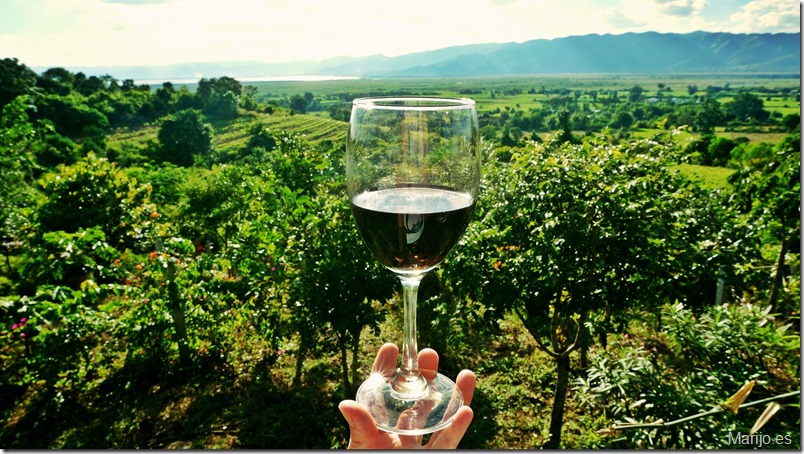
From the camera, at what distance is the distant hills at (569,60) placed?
2015 inches

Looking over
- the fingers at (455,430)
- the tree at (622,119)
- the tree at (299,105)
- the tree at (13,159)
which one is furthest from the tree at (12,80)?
the tree at (622,119)

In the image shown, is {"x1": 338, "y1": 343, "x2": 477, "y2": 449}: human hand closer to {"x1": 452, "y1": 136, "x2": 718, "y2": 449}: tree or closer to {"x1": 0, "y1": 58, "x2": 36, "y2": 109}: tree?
{"x1": 452, "y1": 136, "x2": 718, "y2": 449}: tree

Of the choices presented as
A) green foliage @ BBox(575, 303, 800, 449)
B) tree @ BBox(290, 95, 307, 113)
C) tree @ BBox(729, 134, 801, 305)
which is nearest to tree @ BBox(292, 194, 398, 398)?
green foliage @ BBox(575, 303, 800, 449)

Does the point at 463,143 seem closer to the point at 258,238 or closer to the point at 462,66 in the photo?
the point at 258,238

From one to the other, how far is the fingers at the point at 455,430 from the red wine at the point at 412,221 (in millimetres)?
290

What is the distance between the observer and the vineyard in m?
2.78

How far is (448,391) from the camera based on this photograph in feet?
3.46

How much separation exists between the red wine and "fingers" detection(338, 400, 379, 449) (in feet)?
0.88

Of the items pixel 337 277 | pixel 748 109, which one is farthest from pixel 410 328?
pixel 748 109

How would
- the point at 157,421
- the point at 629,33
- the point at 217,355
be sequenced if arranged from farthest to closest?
the point at 629,33
the point at 217,355
the point at 157,421

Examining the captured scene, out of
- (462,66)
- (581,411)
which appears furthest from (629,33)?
(581,411)

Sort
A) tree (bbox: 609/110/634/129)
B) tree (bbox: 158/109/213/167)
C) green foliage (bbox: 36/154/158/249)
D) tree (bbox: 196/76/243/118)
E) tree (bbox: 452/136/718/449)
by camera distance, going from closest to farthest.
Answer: tree (bbox: 452/136/718/449)
green foliage (bbox: 36/154/158/249)
tree (bbox: 609/110/634/129)
tree (bbox: 158/109/213/167)
tree (bbox: 196/76/243/118)

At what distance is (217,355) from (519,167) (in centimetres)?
412

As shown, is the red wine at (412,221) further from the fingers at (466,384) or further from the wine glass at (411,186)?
the fingers at (466,384)
